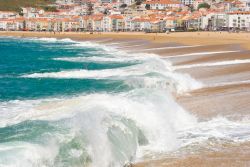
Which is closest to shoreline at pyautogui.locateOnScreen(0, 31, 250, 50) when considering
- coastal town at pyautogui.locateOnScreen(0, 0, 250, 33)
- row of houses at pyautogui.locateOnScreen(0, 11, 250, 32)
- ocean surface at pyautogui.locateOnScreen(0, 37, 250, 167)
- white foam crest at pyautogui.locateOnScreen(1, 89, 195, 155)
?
coastal town at pyautogui.locateOnScreen(0, 0, 250, 33)

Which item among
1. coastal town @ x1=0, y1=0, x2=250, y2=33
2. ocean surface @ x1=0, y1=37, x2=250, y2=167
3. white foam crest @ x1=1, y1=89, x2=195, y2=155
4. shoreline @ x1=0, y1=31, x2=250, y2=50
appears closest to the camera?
ocean surface @ x1=0, y1=37, x2=250, y2=167

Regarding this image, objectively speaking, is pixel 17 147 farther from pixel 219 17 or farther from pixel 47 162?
pixel 219 17

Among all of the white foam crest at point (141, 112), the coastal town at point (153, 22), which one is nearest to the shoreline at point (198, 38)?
the coastal town at point (153, 22)

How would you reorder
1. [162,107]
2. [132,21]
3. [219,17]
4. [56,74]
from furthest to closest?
[132,21] → [219,17] → [56,74] → [162,107]

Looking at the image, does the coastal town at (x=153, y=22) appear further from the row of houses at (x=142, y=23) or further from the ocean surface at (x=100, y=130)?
the ocean surface at (x=100, y=130)

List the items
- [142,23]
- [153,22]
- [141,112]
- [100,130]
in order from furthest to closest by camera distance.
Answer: [142,23] → [153,22] → [141,112] → [100,130]

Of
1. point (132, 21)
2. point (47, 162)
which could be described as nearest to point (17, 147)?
point (47, 162)

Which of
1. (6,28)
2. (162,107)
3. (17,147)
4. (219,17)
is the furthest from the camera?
(6,28)

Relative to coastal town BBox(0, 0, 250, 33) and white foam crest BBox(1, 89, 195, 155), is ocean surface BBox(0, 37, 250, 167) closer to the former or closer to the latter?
white foam crest BBox(1, 89, 195, 155)

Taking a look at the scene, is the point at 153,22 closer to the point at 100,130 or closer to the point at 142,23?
the point at 142,23

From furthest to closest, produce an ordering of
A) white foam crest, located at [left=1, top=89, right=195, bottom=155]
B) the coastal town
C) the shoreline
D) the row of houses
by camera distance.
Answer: the row of houses, the coastal town, the shoreline, white foam crest, located at [left=1, top=89, right=195, bottom=155]

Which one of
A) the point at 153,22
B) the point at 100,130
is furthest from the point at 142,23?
the point at 100,130
